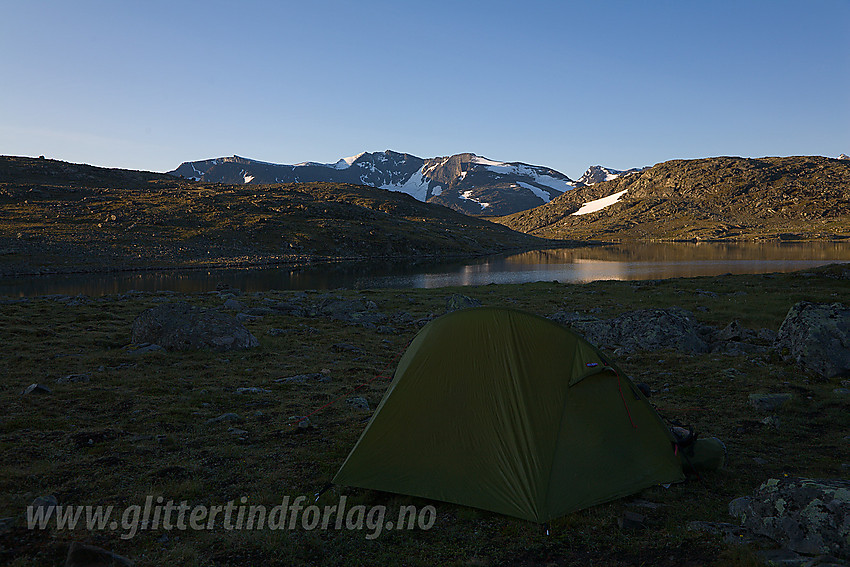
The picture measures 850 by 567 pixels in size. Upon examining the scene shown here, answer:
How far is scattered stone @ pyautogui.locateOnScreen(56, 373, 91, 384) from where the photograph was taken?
14.3 metres

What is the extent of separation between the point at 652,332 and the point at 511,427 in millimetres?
13941

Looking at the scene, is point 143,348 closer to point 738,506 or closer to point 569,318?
point 738,506

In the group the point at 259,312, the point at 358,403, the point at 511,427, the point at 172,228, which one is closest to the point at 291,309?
the point at 259,312

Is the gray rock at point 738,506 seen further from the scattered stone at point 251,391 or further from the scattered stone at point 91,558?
the scattered stone at point 251,391

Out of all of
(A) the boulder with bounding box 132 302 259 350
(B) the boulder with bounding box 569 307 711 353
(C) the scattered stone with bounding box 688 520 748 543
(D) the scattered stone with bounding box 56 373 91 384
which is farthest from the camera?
(B) the boulder with bounding box 569 307 711 353

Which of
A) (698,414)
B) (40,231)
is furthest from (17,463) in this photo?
(40,231)

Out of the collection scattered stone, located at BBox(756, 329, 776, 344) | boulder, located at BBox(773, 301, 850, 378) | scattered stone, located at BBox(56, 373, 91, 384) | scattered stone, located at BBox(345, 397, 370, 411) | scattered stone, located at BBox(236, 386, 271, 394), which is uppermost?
boulder, located at BBox(773, 301, 850, 378)

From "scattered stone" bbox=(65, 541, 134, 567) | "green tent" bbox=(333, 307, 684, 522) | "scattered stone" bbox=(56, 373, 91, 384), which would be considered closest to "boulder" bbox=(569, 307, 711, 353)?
"green tent" bbox=(333, 307, 684, 522)

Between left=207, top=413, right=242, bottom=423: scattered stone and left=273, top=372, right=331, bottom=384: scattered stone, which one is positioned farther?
left=273, top=372, right=331, bottom=384: scattered stone

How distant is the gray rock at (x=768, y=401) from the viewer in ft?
41.1

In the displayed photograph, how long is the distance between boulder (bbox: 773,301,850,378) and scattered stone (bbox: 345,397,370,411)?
45.3 feet

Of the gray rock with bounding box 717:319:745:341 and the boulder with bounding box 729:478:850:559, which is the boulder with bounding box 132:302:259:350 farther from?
the gray rock with bounding box 717:319:745:341

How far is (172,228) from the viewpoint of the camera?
96.2 meters

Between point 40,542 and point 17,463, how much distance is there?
338 cm
